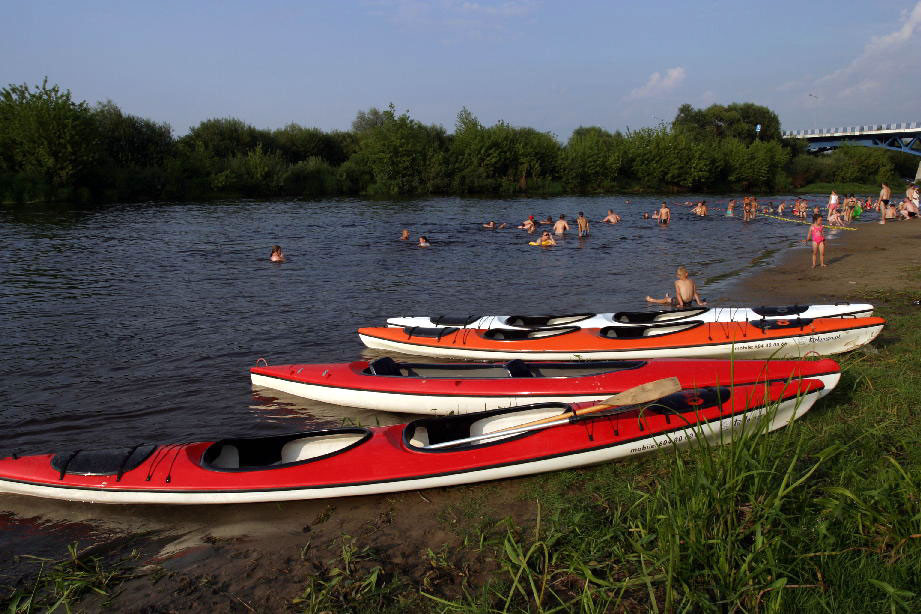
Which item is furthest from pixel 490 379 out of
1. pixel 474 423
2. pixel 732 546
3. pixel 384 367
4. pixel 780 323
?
pixel 780 323

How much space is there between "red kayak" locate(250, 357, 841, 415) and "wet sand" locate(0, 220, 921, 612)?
63.0 inches

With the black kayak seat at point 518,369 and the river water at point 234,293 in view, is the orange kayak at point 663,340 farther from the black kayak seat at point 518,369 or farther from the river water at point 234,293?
the river water at point 234,293

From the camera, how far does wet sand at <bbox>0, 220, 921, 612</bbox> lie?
12.8 ft

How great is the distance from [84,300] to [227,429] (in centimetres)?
902

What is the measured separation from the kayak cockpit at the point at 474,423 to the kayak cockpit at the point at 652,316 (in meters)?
3.72

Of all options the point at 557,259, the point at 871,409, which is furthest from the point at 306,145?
the point at 871,409

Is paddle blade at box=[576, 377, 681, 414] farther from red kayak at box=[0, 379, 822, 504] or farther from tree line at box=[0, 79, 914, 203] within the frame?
tree line at box=[0, 79, 914, 203]

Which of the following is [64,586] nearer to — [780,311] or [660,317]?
[660,317]

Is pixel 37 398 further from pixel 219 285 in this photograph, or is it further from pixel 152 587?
pixel 219 285

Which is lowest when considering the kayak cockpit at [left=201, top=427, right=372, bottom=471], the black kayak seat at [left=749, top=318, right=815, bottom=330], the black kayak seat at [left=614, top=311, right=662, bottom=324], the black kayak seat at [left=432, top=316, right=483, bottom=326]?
the kayak cockpit at [left=201, top=427, right=372, bottom=471]

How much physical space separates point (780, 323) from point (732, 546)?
19.6 ft

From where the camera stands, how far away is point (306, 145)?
57531 millimetres

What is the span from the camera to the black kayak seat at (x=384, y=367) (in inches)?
289

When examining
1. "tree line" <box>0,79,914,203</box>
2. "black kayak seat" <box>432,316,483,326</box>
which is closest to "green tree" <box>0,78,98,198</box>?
"tree line" <box>0,79,914,203</box>
